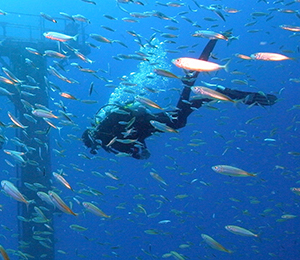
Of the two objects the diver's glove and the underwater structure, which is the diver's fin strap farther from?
the underwater structure

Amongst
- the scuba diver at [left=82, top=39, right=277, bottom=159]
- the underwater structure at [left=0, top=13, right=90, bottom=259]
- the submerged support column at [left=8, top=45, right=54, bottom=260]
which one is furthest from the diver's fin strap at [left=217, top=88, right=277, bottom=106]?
the submerged support column at [left=8, top=45, right=54, bottom=260]

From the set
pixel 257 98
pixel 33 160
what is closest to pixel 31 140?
pixel 33 160

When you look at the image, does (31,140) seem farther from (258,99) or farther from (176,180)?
(176,180)

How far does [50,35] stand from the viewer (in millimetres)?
5371

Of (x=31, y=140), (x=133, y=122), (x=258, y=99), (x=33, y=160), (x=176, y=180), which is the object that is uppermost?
(x=258, y=99)

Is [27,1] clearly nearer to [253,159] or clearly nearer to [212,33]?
[253,159]

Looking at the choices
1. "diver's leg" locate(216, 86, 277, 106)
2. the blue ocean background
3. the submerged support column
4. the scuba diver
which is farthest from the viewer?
the blue ocean background

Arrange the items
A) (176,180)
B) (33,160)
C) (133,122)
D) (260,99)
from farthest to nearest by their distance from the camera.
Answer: (176,180) → (33,160) → (260,99) → (133,122)

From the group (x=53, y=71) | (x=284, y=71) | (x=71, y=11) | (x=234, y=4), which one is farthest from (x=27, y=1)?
(x=53, y=71)

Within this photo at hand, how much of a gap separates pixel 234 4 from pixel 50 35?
7816 centimetres

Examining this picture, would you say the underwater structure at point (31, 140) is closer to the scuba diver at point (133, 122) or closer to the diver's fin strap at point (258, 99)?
the scuba diver at point (133, 122)

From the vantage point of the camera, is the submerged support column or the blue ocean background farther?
the blue ocean background

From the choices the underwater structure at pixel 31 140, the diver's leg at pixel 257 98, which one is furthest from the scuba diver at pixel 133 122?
the underwater structure at pixel 31 140

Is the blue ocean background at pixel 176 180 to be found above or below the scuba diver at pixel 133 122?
below
